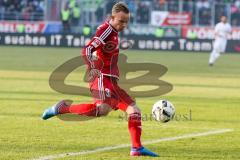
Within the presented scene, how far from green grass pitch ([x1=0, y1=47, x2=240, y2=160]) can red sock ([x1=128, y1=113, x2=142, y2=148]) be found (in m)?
0.21

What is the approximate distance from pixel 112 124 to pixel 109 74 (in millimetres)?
3081

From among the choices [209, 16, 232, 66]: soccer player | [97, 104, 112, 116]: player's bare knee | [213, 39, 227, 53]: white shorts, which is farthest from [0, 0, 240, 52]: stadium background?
[97, 104, 112, 116]: player's bare knee

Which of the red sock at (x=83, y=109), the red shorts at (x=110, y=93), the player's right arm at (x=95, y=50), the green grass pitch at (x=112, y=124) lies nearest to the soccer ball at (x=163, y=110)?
the green grass pitch at (x=112, y=124)

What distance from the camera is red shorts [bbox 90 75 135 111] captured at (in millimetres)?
9969

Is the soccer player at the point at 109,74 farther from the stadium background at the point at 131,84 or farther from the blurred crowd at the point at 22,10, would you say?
the blurred crowd at the point at 22,10

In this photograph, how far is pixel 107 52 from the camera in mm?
10008

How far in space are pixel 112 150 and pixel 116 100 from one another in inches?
27.1

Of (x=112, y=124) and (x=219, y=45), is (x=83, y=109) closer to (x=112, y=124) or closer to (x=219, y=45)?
(x=112, y=124)

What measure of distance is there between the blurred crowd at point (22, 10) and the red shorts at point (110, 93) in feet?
122

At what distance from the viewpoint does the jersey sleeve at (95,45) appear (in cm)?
974

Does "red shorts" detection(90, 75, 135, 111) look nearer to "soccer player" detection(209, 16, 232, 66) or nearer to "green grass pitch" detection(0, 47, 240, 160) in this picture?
"green grass pitch" detection(0, 47, 240, 160)

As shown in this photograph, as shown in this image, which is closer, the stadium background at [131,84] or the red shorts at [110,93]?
the red shorts at [110,93]

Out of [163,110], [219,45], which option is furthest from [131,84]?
[219,45]

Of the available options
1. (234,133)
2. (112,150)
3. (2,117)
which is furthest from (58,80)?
(112,150)
